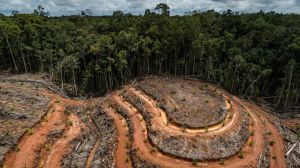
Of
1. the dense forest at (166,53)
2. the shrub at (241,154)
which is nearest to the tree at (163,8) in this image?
the dense forest at (166,53)

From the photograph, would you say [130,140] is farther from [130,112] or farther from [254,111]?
[254,111]

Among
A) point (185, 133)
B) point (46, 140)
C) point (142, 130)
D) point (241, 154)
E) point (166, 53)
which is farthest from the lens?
point (166, 53)

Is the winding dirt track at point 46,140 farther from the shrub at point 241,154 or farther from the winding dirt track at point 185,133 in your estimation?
the shrub at point 241,154

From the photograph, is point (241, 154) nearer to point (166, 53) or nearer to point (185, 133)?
point (185, 133)

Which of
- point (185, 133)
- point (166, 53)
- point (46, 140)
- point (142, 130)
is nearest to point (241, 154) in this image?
point (185, 133)

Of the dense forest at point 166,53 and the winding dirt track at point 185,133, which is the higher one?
the dense forest at point 166,53

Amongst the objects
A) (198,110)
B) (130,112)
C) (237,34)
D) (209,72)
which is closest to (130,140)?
(130,112)

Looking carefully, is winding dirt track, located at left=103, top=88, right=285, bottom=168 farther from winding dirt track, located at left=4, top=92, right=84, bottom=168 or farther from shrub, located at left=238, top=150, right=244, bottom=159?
winding dirt track, located at left=4, top=92, right=84, bottom=168
